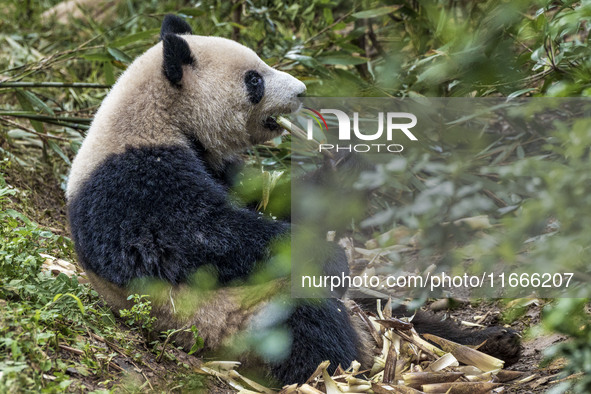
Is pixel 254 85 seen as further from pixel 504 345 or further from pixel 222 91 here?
pixel 504 345

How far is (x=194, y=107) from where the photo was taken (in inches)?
123

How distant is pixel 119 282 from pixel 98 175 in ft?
1.74

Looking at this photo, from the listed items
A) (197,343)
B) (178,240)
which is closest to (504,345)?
(197,343)

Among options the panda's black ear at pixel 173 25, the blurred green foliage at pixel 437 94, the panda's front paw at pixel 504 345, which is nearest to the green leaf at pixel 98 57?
the blurred green foliage at pixel 437 94

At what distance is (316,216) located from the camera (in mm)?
3088

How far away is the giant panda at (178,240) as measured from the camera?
106 inches

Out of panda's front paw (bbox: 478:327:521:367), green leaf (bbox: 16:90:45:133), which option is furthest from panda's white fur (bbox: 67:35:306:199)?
panda's front paw (bbox: 478:327:521:367)

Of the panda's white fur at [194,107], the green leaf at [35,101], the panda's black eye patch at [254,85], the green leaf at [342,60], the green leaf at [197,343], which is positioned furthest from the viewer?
the green leaf at [342,60]

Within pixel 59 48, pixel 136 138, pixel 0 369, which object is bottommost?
pixel 0 369

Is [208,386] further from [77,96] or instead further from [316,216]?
[77,96]

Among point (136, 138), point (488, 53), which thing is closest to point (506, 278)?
point (488, 53)

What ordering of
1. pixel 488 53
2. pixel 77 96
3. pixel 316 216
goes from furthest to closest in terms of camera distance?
pixel 77 96 < pixel 316 216 < pixel 488 53

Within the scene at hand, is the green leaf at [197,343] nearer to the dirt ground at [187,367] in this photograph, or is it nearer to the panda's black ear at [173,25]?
the dirt ground at [187,367]

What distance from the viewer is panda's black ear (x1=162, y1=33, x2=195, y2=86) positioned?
301cm
